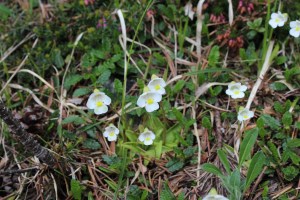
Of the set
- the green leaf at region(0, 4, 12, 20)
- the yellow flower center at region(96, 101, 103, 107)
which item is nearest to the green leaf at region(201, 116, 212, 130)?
the yellow flower center at region(96, 101, 103, 107)

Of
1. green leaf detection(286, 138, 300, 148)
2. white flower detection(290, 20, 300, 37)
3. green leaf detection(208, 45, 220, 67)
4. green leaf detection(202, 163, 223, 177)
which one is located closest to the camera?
green leaf detection(202, 163, 223, 177)

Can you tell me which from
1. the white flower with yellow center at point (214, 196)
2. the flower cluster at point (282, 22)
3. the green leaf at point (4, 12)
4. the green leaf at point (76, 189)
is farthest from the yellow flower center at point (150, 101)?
the green leaf at point (4, 12)

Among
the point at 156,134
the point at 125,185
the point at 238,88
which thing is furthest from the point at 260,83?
the point at 125,185

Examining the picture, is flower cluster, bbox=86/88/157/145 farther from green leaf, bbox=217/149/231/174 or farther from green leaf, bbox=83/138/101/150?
green leaf, bbox=217/149/231/174

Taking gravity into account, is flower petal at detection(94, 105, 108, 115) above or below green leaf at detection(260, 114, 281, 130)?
below

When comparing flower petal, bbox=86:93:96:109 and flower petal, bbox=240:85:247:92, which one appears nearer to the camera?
flower petal, bbox=86:93:96:109

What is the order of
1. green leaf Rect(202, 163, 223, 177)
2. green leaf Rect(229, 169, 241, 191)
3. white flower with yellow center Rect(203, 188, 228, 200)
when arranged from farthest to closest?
green leaf Rect(202, 163, 223, 177) → green leaf Rect(229, 169, 241, 191) → white flower with yellow center Rect(203, 188, 228, 200)

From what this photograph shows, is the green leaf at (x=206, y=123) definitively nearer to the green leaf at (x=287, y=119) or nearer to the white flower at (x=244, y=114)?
the white flower at (x=244, y=114)

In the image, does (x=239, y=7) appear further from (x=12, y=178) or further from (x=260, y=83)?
(x=12, y=178)
